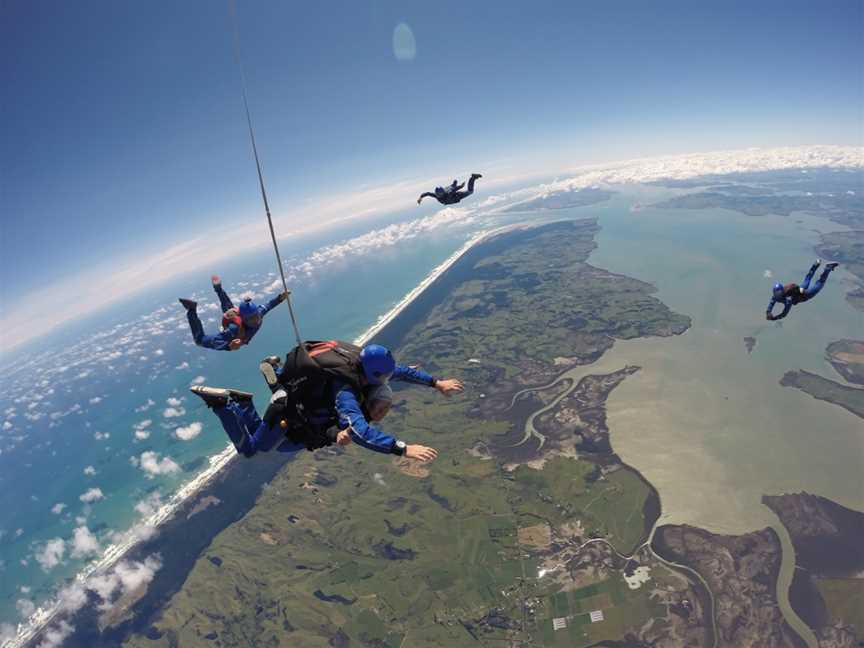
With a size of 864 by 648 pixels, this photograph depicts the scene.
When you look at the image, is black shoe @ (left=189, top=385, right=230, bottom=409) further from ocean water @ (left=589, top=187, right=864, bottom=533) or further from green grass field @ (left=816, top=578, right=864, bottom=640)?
green grass field @ (left=816, top=578, right=864, bottom=640)

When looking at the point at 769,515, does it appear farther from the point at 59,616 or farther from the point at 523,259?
the point at 523,259

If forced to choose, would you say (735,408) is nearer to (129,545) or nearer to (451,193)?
(451,193)

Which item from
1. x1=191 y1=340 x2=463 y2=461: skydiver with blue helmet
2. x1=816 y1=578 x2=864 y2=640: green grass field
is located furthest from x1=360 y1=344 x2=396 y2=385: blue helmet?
x1=816 y1=578 x2=864 y2=640: green grass field

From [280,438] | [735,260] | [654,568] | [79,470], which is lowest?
[79,470]

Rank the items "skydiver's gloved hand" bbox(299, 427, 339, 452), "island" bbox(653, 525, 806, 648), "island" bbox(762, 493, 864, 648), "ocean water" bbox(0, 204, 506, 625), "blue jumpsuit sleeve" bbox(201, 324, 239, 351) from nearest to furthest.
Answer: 1. "skydiver's gloved hand" bbox(299, 427, 339, 452)
2. "blue jumpsuit sleeve" bbox(201, 324, 239, 351)
3. "island" bbox(653, 525, 806, 648)
4. "island" bbox(762, 493, 864, 648)
5. "ocean water" bbox(0, 204, 506, 625)

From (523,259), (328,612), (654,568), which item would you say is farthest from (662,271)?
(328,612)

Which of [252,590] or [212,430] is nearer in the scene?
[252,590]

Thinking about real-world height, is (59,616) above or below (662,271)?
below

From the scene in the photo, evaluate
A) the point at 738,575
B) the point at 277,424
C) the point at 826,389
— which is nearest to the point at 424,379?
the point at 277,424
